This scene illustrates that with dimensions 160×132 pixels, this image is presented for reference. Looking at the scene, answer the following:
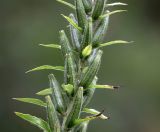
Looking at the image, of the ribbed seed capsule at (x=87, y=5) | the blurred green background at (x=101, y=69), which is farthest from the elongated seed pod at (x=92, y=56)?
the blurred green background at (x=101, y=69)

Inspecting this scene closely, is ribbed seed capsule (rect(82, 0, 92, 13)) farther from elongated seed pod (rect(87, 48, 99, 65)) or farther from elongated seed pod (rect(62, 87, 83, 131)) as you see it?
elongated seed pod (rect(62, 87, 83, 131))

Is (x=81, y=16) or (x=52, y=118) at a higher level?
(x=81, y=16)

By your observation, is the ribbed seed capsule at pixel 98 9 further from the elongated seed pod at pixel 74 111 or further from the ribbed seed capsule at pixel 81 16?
the elongated seed pod at pixel 74 111

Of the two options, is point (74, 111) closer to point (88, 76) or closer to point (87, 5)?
point (88, 76)

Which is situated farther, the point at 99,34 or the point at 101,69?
the point at 101,69

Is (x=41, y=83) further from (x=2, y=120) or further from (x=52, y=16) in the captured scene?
(x=52, y=16)

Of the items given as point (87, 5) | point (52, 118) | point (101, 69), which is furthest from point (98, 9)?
point (101, 69)

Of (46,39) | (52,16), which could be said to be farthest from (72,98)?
(52,16)

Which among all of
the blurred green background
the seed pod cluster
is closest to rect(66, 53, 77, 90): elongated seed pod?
the seed pod cluster
